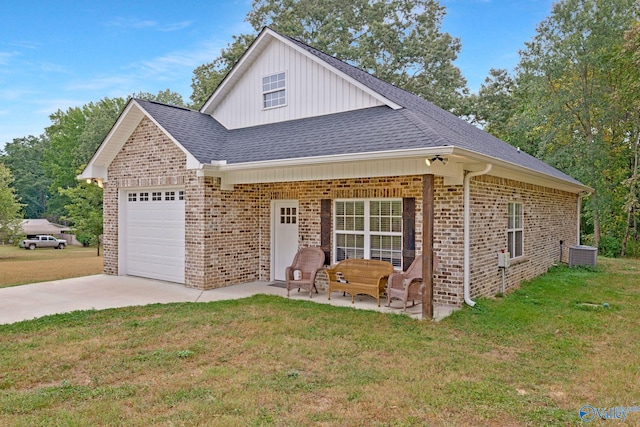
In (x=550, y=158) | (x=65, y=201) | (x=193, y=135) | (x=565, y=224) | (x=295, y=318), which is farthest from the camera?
(x=65, y=201)

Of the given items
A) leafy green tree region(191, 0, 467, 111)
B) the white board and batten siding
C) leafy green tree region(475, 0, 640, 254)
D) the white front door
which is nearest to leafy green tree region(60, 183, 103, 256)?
leafy green tree region(191, 0, 467, 111)

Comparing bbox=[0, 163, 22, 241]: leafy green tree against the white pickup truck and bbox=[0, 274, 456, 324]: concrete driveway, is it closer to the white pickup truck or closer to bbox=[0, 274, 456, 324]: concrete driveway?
the white pickup truck

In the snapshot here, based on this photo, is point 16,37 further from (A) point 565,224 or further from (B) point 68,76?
(A) point 565,224

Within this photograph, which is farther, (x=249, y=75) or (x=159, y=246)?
(x=249, y=75)

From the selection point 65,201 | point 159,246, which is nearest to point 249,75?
point 159,246

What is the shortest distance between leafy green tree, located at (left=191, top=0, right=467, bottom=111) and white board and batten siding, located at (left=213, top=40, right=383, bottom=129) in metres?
13.4

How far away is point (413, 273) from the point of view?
7.66 metres

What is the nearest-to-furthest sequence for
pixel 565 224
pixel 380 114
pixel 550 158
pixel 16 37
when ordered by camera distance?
pixel 380 114
pixel 565 224
pixel 16 37
pixel 550 158

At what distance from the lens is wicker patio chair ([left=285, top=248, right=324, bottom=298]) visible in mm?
8719

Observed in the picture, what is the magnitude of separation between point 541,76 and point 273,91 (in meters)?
15.3

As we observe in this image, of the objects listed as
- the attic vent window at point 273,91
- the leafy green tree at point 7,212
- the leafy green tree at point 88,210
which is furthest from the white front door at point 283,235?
the leafy green tree at point 7,212

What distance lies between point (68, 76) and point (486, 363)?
2725cm

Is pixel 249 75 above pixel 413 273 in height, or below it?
above

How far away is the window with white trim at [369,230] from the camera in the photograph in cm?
852
